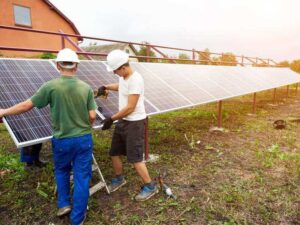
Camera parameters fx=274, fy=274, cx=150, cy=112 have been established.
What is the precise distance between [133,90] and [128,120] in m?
0.49

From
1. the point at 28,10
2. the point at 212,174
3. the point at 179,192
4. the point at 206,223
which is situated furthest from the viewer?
the point at 28,10

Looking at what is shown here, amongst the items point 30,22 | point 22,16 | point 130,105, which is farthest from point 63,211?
point 30,22

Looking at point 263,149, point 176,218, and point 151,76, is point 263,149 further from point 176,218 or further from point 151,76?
point 176,218

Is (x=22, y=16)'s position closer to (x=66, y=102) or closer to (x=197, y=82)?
(x=197, y=82)

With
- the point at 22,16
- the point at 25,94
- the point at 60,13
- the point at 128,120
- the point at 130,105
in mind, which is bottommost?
the point at 128,120

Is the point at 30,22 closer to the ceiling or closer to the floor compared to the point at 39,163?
closer to the ceiling

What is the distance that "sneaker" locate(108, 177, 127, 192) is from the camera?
14.1 feet

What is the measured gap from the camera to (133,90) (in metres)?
3.58

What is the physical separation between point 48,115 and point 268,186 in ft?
11.8

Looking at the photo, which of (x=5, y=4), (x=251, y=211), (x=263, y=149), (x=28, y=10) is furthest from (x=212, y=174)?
(x=28, y=10)

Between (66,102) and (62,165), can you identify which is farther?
(62,165)

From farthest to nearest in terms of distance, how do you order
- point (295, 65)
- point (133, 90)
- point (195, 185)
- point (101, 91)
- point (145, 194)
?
point (295, 65)
point (195, 185)
point (101, 91)
point (145, 194)
point (133, 90)

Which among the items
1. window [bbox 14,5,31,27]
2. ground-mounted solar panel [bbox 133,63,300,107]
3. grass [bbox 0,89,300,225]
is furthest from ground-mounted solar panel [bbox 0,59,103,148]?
window [bbox 14,5,31,27]

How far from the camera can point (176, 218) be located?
3611mm
